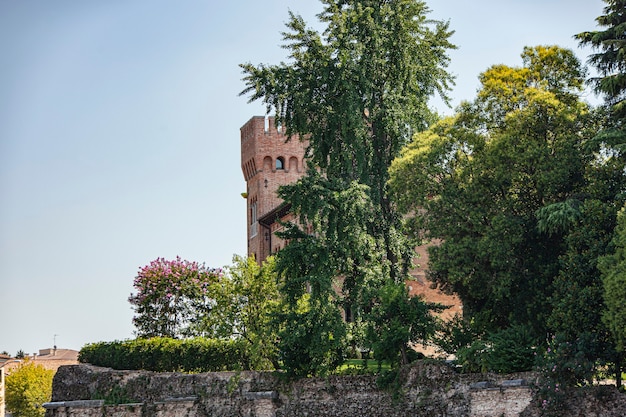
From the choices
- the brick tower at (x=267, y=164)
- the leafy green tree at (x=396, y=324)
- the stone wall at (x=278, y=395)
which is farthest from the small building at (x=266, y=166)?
the leafy green tree at (x=396, y=324)

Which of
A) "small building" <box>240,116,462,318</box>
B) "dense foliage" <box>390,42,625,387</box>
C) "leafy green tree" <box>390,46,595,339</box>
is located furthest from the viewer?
"small building" <box>240,116,462,318</box>

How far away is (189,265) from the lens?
1369 inches

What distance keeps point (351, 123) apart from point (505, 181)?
18.8 feet

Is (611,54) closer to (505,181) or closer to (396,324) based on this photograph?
(505,181)

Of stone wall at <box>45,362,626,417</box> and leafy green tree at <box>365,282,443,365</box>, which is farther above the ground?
leafy green tree at <box>365,282,443,365</box>

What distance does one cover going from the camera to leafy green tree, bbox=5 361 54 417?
54.7 metres

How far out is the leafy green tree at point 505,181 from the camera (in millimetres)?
25094

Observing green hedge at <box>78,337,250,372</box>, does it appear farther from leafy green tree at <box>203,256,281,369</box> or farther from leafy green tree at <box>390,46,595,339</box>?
leafy green tree at <box>390,46,595,339</box>

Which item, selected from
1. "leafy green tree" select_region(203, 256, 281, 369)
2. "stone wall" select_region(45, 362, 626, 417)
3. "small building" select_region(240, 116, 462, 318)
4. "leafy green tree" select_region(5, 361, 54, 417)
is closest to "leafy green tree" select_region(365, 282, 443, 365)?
"stone wall" select_region(45, 362, 626, 417)

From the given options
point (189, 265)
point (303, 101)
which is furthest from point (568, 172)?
point (189, 265)

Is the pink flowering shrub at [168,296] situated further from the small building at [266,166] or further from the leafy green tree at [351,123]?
the small building at [266,166]

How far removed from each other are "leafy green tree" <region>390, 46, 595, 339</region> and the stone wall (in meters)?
2.66

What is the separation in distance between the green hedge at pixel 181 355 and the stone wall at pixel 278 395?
0.84 metres

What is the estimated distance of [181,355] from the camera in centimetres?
3034
